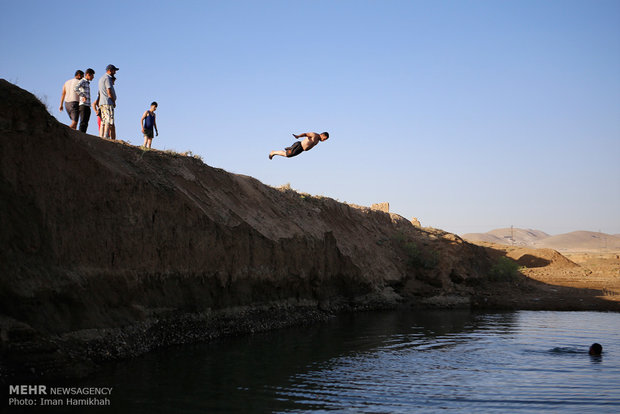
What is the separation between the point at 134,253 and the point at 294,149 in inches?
253

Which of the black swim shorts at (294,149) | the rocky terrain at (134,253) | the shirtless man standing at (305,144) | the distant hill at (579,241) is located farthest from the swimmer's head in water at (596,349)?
the distant hill at (579,241)

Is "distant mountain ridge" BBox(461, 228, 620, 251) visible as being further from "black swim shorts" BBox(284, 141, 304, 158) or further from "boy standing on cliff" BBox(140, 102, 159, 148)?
"boy standing on cliff" BBox(140, 102, 159, 148)

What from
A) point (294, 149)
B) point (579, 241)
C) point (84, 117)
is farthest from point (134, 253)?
point (579, 241)

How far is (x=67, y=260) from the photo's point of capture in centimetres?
1027

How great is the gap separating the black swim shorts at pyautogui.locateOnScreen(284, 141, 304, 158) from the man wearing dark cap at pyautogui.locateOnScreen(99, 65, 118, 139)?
498 cm

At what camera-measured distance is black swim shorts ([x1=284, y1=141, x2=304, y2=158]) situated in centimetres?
1661

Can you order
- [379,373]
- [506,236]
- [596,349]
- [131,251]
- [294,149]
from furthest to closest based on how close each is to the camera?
[506,236] → [294,149] → [131,251] → [596,349] → [379,373]

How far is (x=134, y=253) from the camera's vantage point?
11.7 meters

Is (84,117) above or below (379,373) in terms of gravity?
above

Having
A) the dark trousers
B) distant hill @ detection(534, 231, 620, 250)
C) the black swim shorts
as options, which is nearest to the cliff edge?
the dark trousers

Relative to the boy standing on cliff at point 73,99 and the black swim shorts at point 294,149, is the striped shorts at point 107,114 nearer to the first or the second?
the boy standing on cliff at point 73,99

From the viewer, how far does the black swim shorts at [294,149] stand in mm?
16609

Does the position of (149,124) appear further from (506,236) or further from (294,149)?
(506,236)

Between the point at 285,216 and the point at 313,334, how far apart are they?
15.6ft
